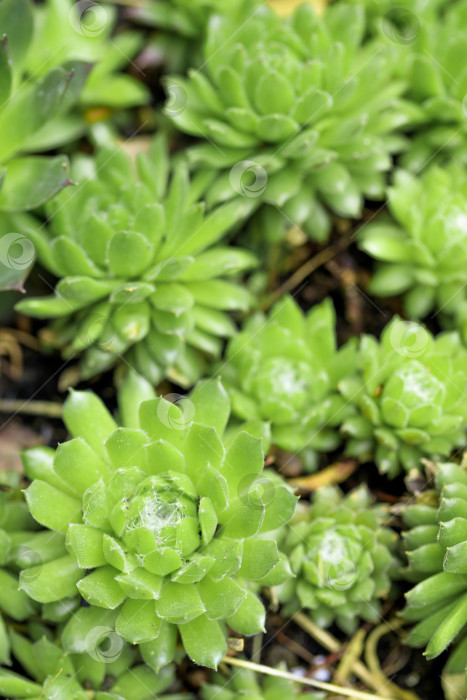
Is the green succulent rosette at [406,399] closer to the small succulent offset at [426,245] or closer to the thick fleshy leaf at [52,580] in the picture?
the small succulent offset at [426,245]

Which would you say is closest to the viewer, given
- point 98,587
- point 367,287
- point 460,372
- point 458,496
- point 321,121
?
point 98,587

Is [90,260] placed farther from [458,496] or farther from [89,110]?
[458,496]

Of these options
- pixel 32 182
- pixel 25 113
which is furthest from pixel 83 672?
pixel 25 113

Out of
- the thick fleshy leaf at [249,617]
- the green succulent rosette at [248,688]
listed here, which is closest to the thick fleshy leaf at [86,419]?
Answer: the thick fleshy leaf at [249,617]

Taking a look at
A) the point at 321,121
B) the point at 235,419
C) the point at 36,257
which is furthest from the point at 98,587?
the point at 321,121

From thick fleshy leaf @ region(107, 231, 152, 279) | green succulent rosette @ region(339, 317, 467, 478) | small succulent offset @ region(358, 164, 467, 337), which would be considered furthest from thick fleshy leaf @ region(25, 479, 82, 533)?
small succulent offset @ region(358, 164, 467, 337)

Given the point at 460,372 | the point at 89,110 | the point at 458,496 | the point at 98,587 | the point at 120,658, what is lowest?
the point at 120,658

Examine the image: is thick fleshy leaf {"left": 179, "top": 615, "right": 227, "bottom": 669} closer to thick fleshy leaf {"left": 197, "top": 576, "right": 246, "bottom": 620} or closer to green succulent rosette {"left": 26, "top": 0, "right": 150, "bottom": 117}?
thick fleshy leaf {"left": 197, "top": 576, "right": 246, "bottom": 620}
